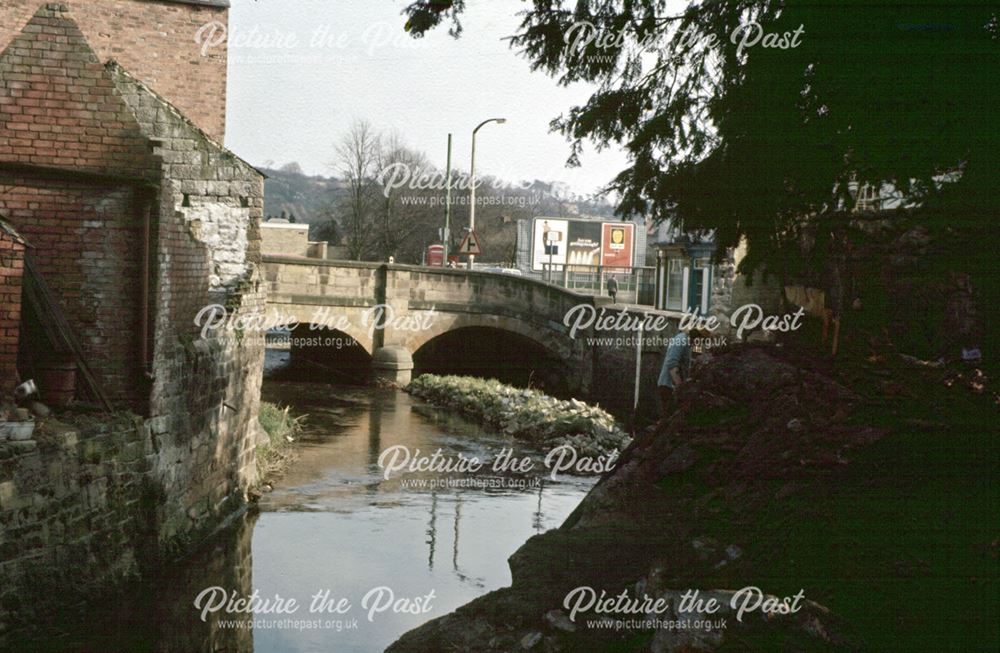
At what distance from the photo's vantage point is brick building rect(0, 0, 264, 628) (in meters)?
6.49

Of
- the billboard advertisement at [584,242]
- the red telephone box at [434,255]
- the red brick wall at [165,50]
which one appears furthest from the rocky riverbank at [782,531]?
the billboard advertisement at [584,242]

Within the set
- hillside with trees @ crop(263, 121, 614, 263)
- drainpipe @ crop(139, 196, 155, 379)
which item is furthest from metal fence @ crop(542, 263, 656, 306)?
drainpipe @ crop(139, 196, 155, 379)

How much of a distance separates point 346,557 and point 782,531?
18.1 ft

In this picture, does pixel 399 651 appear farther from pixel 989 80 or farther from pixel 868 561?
pixel 989 80

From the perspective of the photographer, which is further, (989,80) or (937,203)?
(937,203)

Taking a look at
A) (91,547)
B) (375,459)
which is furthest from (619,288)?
(91,547)

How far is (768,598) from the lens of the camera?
163 inches

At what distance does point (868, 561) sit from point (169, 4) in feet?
47.7

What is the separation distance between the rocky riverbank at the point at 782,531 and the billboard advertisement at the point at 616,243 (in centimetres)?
4797

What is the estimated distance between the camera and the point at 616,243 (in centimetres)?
5372

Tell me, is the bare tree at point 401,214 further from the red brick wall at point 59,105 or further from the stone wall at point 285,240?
the red brick wall at point 59,105

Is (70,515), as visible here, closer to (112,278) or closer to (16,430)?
(16,430)

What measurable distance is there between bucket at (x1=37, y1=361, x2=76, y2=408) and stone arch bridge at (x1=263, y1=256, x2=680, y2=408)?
1706 centimetres

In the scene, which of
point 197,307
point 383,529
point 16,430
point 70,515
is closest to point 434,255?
point 383,529
